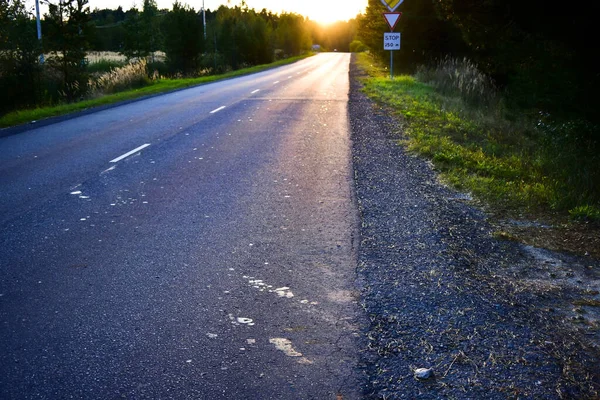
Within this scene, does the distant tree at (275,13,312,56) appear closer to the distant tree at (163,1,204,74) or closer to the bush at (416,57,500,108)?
the distant tree at (163,1,204,74)

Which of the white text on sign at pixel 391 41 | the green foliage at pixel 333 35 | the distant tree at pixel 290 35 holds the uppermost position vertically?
the green foliage at pixel 333 35

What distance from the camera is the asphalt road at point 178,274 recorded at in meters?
3.17

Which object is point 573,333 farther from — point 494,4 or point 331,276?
point 494,4

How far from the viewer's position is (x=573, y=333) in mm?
3533

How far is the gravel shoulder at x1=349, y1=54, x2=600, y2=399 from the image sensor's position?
9.90 feet

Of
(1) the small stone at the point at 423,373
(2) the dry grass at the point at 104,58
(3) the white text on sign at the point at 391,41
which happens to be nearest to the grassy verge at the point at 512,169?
(1) the small stone at the point at 423,373

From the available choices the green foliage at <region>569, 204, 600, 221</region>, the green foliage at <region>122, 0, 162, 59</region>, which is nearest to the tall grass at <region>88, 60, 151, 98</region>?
the green foliage at <region>569, 204, 600, 221</region>

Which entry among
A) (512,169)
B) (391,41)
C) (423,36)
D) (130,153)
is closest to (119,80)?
(391,41)

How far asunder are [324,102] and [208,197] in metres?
12.1

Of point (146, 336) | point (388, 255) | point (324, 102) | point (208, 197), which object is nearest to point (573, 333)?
point (388, 255)

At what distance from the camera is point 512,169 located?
26.7 feet

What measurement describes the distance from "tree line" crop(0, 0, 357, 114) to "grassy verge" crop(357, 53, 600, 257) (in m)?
12.2

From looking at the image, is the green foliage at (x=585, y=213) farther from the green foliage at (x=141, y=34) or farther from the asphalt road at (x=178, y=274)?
the green foliage at (x=141, y=34)

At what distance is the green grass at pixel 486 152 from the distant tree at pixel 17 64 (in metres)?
11.7
